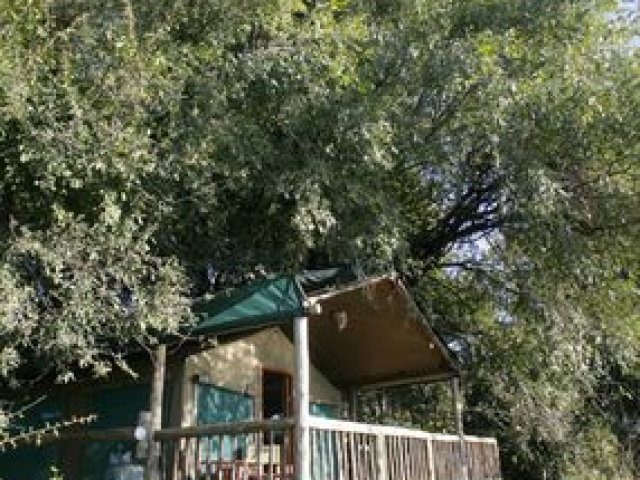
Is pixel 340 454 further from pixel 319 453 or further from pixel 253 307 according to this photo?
pixel 253 307

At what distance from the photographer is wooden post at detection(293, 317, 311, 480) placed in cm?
661

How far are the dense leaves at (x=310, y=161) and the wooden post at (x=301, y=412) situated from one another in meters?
1.46

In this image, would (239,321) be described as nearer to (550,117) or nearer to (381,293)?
(381,293)

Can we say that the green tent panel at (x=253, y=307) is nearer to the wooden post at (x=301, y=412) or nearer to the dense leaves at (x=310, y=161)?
the wooden post at (x=301, y=412)

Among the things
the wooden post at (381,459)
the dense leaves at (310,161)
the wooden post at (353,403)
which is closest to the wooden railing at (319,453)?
the wooden post at (381,459)

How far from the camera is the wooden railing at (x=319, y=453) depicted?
23.4 ft

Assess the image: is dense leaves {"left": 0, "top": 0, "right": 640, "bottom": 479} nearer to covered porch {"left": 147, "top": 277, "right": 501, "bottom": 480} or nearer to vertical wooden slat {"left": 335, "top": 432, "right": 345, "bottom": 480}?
covered porch {"left": 147, "top": 277, "right": 501, "bottom": 480}

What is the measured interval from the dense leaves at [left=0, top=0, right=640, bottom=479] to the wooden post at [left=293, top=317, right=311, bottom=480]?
1.46m

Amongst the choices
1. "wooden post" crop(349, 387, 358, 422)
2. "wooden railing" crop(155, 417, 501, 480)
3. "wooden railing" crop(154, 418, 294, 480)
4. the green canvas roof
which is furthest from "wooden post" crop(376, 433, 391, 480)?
"wooden post" crop(349, 387, 358, 422)

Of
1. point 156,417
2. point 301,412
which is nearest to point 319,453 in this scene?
point 301,412

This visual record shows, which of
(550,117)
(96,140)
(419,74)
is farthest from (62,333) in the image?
(550,117)

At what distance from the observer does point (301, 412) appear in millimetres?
6789

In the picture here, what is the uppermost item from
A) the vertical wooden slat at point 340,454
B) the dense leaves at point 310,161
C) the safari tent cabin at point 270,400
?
the dense leaves at point 310,161

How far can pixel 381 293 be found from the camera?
932cm
